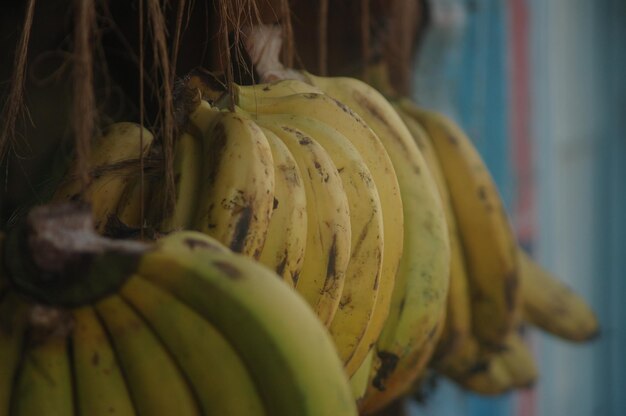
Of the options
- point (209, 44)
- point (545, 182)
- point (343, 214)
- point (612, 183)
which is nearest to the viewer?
point (343, 214)

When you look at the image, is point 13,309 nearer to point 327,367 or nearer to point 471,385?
point 327,367

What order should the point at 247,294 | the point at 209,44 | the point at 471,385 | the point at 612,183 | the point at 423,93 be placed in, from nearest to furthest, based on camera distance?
the point at 247,294 → the point at 209,44 → the point at 471,385 → the point at 423,93 → the point at 612,183

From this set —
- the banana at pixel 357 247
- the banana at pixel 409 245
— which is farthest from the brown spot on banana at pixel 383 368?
the banana at pixel 357 247

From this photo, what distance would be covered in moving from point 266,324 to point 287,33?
1.47ft

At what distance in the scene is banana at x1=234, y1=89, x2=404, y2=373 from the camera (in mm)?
819

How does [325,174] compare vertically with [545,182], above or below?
above

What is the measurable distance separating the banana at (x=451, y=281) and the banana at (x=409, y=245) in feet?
0.60

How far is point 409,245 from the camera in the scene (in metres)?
0.92

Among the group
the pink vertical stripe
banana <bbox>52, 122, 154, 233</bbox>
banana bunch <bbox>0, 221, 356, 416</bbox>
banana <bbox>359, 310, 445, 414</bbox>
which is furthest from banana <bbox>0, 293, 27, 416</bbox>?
the pink vertical stripe

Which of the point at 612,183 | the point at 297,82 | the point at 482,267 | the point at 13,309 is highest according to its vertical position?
the point at 297,82

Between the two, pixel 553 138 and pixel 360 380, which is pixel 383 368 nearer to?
pixel 360 380

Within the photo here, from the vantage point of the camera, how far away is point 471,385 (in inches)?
50.0

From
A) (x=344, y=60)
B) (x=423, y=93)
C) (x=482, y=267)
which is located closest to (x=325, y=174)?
(x=482, y=267)

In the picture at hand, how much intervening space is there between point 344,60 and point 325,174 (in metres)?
0.59
